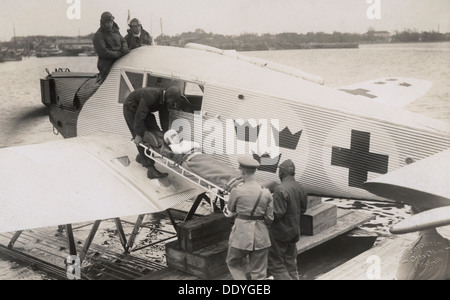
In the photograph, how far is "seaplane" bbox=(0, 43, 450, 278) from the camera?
5.48 metres

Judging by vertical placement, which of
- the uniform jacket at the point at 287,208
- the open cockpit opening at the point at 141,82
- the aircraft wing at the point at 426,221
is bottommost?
the uniform jacket at the point at 287,208

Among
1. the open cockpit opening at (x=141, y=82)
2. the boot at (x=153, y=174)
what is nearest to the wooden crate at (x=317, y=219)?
the boot at (x=153, y=174)

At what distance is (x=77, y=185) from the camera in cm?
615

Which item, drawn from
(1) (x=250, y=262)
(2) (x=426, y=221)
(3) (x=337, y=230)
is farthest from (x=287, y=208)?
(3) (x=337, y=230)

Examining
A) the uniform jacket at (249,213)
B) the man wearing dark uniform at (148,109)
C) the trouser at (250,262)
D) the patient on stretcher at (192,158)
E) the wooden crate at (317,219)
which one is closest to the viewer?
the uniform jacket at (249,213)

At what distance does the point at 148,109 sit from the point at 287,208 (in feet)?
6.80

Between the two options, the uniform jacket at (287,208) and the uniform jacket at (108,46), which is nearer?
the uniform jacket at (287,208)

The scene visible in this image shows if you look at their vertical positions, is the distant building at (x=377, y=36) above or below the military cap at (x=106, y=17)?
below

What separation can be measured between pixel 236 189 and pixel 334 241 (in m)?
3.50

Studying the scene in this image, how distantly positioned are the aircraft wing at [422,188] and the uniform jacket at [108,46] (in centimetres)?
422

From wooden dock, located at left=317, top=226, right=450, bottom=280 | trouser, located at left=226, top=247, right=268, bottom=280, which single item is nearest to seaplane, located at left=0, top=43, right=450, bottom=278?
trouser, located at left=226, top=247, right=268, bottom=280

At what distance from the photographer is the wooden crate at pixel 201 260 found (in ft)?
19.5

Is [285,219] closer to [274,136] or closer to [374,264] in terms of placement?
[274,136]

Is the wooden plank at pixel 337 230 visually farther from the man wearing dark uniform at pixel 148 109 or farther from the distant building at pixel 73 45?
the distant building at pixel 73 45
